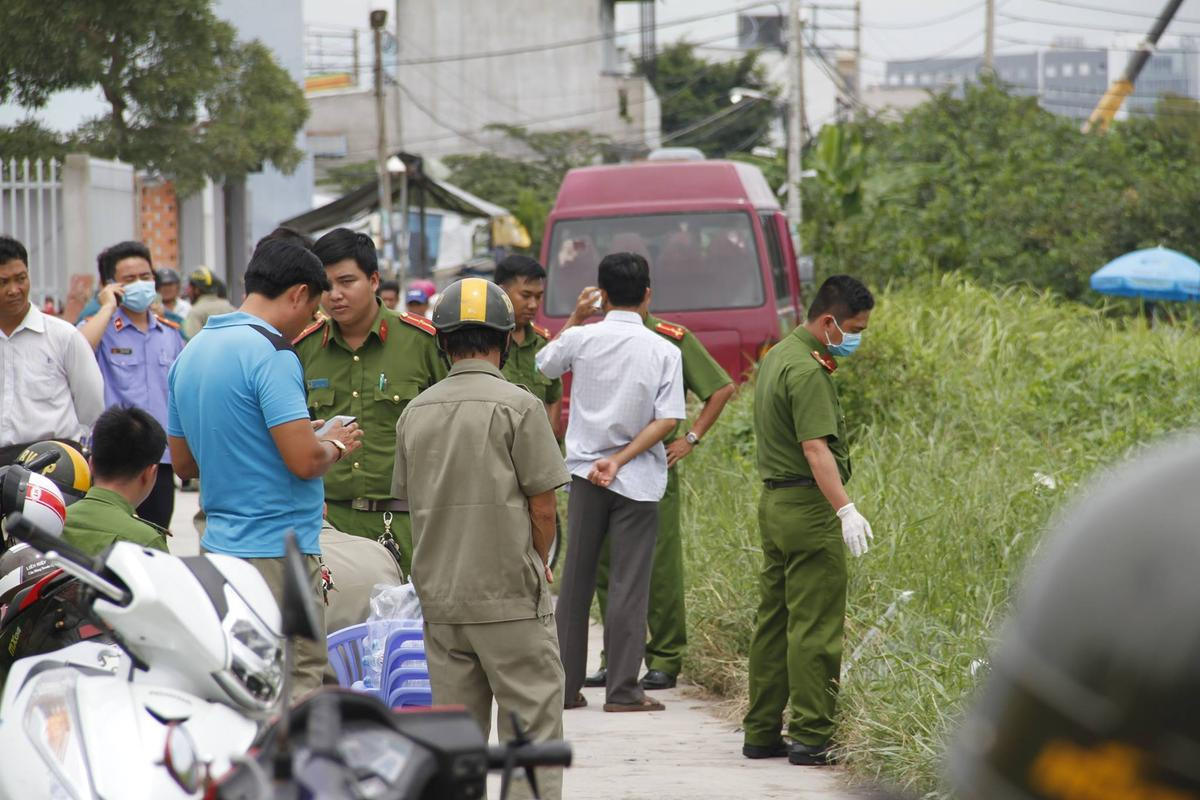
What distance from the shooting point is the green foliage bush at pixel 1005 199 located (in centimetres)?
2089

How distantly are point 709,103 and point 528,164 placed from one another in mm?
→ 11247

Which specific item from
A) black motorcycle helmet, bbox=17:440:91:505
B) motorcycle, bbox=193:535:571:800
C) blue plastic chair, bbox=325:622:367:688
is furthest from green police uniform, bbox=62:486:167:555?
motorcycle, bbox=193:535:571:800

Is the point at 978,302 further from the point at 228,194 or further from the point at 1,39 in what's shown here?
the point at 228,194

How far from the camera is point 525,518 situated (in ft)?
15.6

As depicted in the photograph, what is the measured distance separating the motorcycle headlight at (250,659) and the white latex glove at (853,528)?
137 inches

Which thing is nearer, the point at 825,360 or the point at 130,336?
the point at 825,360

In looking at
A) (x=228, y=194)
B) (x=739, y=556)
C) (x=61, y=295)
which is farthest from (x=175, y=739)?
(x=228, y=194)

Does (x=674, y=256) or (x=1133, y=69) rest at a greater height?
(x=1133, y=69)

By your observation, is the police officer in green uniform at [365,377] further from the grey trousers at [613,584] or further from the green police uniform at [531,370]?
the green police uniform at [531,370]

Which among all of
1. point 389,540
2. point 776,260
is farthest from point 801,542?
point 776,260

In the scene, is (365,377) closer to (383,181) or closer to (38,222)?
(38,222)

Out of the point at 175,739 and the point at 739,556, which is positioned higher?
the point at 175,739

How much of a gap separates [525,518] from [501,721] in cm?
61

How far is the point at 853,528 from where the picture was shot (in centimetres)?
599
